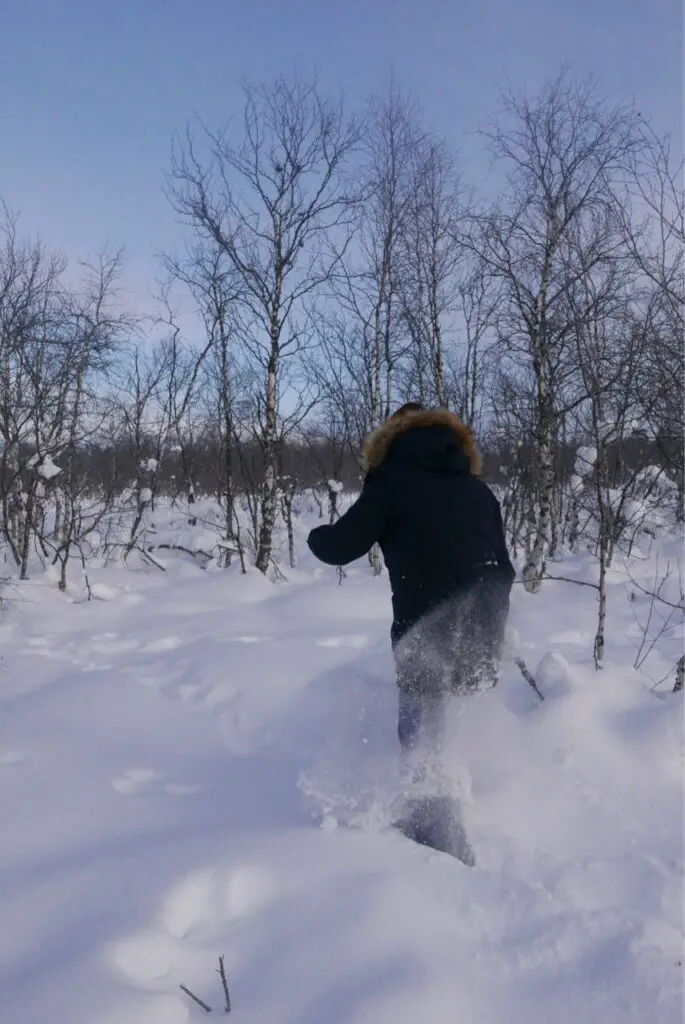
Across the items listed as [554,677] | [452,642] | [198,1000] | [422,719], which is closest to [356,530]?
[452,642]

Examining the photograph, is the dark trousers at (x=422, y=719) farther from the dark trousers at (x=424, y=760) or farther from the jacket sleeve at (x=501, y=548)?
the jacket sleeve at (x=501, y=548)

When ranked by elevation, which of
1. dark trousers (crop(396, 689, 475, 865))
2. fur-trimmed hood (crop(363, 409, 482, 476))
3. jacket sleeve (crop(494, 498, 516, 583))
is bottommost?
dark trousers (crop(396, 689, 475, 865))

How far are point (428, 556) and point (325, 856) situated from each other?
45.8 inches

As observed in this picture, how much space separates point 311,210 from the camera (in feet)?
31.1

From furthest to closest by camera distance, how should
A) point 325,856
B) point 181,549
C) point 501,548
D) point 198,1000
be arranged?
point 181,549
point 501,548
point 325,856
point 198,1000

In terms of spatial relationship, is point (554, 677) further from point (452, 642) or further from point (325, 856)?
point (325, 856)

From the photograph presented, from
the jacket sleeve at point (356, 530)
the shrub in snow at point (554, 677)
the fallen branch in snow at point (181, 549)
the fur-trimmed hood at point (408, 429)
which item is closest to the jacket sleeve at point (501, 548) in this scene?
the fur-trimmed hood at point (408, 429)

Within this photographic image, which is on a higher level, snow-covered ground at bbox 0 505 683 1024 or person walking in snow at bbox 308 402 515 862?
person walking in snow at bbox 308 402 515 862

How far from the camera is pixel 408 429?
2635 millimetres

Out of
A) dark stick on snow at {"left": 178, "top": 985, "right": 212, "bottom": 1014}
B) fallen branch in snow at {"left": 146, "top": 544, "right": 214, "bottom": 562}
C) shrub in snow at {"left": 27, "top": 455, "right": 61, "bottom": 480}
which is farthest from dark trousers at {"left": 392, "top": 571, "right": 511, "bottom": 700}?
fallen branch in snow at {"left": 146, "top": 544, "right": 214, "bottom": 562}

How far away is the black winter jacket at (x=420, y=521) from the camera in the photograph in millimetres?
2547

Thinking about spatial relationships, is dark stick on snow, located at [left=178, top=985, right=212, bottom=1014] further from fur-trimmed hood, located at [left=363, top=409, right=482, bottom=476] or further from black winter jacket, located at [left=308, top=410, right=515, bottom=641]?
fur-trimmed hood, located at [left=363, top=409, right=482, bottom=476]

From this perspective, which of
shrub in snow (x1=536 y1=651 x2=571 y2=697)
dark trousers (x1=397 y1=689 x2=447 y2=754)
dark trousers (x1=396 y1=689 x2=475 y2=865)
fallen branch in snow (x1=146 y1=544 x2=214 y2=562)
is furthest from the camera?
fallen branch in snow (x1=146 y1=544 x2=214 y2=562)

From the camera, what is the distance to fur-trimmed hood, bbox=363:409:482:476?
104 inches
